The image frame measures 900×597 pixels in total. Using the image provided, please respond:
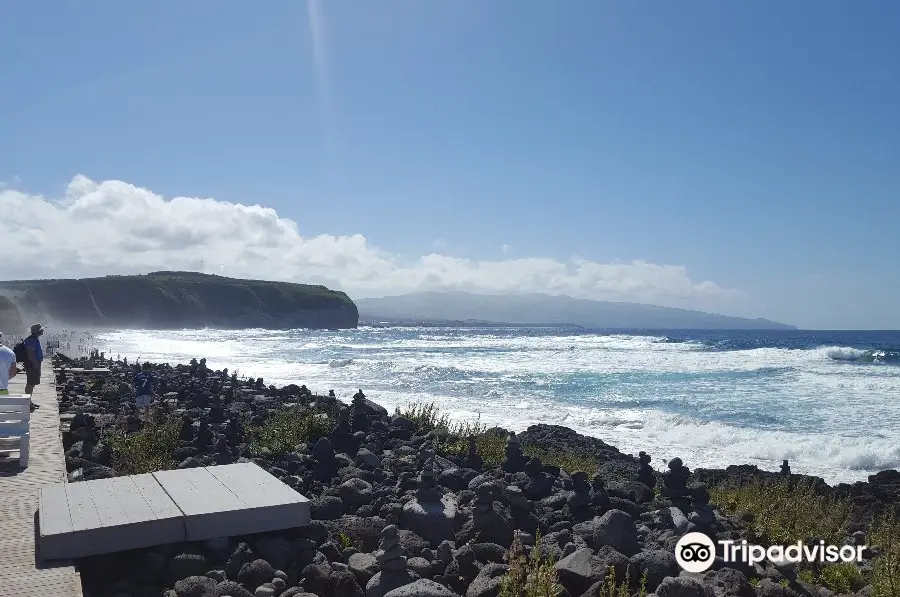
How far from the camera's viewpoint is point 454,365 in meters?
41.1

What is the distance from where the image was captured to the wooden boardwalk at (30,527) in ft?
15.2

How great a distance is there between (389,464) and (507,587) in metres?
4.91

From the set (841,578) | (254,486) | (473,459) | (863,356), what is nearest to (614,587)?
(841,578)

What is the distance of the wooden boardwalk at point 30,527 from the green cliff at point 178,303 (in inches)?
4732

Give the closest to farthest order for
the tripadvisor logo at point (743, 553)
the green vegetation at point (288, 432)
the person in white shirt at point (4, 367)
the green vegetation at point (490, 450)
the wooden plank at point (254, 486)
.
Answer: the tripadvisor logo at point (743, 553)
the wooden plank at point (254, 486)
the green vegetation at point (288, 432)
the person in white shirt at point (4, 367)
the green vegetation at point (490, 450)

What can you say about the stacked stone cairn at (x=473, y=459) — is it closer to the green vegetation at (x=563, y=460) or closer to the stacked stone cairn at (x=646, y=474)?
the green vegetation at (x=563, y=460)

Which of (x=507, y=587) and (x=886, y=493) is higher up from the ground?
(x=507, y=587)

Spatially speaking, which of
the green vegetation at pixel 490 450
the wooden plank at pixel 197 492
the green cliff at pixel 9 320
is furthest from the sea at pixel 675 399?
the green cliff at pixel 9 320

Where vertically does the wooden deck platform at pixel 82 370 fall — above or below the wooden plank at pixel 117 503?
below

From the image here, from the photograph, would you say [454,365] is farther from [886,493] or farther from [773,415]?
[886,493]

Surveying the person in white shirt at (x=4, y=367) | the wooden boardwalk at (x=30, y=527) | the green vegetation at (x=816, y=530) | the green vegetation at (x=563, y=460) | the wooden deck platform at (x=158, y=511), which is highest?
the person in white shirt at (x=4, y=367)

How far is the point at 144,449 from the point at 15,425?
5.87ft

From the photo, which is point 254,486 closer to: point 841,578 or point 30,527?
point 30,527

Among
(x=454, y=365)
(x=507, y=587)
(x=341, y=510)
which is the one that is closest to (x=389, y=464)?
(x=341, y=510)
